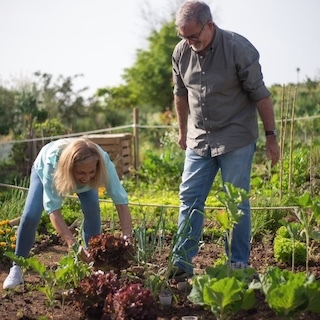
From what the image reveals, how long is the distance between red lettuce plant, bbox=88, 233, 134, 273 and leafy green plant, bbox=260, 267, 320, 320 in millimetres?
915

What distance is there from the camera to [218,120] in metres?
4.31

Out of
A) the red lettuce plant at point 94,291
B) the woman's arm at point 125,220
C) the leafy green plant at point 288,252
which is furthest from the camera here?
the leafy green plant at point 288,252

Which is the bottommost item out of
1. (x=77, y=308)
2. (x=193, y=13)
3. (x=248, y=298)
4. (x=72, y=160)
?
(x=77, y=308)

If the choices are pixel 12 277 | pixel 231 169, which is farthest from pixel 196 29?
pixel 12 277

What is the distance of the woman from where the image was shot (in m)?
3.96

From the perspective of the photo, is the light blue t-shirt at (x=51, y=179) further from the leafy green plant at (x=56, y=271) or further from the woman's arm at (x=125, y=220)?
the leafy green plant at (x=56, y=271)

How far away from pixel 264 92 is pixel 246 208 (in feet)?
2.30

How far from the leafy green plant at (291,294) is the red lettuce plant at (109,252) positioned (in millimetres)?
915

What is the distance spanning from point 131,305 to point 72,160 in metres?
0.96

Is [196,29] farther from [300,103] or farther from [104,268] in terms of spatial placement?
[300,103]

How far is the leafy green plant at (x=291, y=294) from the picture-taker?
3.12m

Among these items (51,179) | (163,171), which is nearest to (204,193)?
(51,179)

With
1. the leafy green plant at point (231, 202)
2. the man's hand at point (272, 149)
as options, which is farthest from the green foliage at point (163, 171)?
the leafy green plant at point (231, 202)

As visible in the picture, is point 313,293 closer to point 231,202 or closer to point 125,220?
point 231,202
